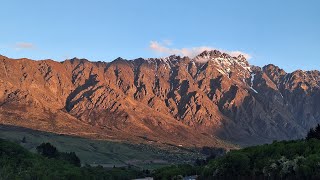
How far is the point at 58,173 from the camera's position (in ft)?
644

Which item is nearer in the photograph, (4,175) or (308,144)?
(4,175)

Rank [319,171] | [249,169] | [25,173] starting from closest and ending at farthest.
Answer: [319,171]
[25,173]
[249,169]

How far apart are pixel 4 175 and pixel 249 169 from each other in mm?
87222

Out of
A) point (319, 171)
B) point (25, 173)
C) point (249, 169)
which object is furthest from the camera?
point (249, 169)

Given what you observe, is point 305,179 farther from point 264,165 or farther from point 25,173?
point 25,173

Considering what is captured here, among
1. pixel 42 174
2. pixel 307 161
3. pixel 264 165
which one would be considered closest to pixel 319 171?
pixel 307 161

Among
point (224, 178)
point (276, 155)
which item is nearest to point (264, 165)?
point (276, 155)

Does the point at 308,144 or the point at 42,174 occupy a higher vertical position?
the point at 308,144

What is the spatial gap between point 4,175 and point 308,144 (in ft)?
359

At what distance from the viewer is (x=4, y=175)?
16075 centimetres

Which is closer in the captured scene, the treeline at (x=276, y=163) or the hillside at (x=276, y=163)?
the treeline at (x=276, y=163)

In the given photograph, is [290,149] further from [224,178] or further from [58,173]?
[58,173]

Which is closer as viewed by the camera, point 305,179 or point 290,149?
point 305,179

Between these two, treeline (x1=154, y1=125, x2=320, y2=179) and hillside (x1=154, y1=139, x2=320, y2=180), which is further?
hillside (x1=154, y1=139, x2=320, y2=180)
